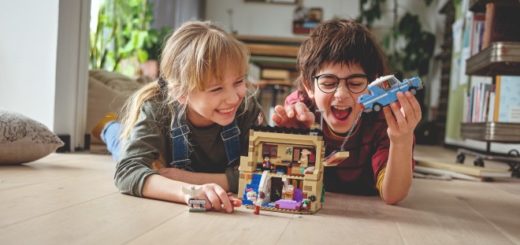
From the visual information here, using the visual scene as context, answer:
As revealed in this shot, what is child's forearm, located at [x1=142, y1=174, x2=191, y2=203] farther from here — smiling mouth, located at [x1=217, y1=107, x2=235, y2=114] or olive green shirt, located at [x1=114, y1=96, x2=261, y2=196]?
smiling mouth, located at [x1=217, y1=107, x2=235, y2=114]

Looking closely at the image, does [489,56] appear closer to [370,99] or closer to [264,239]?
[370,99]

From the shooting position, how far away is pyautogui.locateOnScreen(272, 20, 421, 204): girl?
4.59ft

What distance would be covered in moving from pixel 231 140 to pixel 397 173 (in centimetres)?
47

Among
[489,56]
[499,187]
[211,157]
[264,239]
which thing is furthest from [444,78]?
[264,239]

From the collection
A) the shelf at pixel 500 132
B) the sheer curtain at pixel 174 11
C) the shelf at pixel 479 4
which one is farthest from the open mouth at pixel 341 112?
the sheer curtain at pixel 174 11

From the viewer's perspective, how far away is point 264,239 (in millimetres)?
932

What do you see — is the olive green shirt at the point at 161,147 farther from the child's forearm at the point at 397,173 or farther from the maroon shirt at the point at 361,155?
the child's forearm at the point at 397,173

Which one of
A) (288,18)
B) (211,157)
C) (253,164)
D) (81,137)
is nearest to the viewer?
(253,164)

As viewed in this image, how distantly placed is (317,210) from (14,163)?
1.15 meters

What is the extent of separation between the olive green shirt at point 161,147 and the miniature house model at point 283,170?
21 cm

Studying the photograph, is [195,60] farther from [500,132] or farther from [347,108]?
[500,132]

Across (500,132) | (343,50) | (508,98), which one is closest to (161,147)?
(343,50)

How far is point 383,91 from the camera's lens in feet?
3.72

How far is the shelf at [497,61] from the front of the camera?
2.32m
